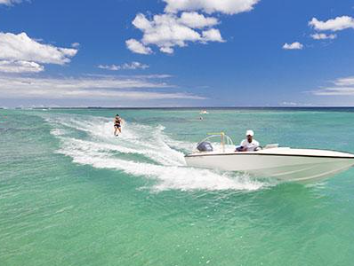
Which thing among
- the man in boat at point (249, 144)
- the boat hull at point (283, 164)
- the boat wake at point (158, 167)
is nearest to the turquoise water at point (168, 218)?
the boat wake at point (158, 167)

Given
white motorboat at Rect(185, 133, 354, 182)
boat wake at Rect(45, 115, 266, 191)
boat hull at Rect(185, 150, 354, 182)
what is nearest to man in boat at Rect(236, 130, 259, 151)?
white motorboat at Rect(185, 133, 354, 182)

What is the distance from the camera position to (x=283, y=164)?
30.1 feet

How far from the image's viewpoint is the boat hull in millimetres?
8562

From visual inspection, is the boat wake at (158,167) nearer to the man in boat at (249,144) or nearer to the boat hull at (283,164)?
the boat hull at (283,164)

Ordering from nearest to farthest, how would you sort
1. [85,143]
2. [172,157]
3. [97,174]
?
[97,174], [172,157], [85,143]

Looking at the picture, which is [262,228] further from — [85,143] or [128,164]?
[85,143]

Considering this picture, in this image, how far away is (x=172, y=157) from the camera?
593 inches

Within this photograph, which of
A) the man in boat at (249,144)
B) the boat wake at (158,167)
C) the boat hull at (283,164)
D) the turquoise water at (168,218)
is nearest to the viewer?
the turquoise water at (168,218)

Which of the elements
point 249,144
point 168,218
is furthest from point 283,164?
point 168,218

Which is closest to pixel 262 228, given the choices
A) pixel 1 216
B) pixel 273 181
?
pixel 273 181

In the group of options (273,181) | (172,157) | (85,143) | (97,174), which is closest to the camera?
(273,181)

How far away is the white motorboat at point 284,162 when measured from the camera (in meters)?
8.59

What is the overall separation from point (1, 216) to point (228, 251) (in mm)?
5524

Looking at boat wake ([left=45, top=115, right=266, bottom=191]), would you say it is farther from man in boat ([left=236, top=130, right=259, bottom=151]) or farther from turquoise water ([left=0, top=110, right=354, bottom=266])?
man in boat ([left=236, top=130, right=259, bottom=151])
